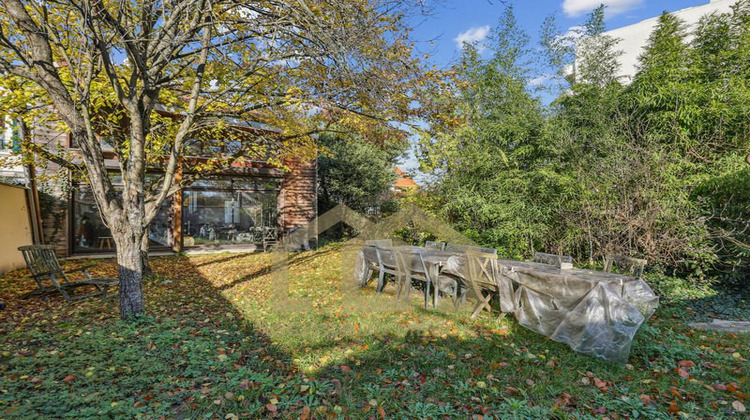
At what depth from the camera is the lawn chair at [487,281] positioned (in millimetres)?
4508

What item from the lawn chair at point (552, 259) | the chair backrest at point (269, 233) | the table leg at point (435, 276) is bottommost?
the table leg at point (435, 276)

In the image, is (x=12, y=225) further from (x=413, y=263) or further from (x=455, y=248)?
(x=455, y=248)

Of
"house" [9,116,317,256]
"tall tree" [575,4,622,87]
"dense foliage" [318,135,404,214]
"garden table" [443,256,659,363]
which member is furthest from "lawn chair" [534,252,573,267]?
"dense foliage" [318,135,404,214]

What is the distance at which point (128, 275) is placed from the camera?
14.5ft

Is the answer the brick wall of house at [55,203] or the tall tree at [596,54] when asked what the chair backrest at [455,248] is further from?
the brick wall of house at [55,203]

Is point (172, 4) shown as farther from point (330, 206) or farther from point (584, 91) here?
point (330, 206)

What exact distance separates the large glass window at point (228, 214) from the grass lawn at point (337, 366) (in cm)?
614

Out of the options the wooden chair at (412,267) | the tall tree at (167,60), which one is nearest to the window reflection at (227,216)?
the tall tree at (167,60)

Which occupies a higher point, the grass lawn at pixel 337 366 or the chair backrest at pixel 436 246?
the chair backrest at pixel 436 246

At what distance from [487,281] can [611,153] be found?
4004 mm

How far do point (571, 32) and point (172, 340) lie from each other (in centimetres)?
1099

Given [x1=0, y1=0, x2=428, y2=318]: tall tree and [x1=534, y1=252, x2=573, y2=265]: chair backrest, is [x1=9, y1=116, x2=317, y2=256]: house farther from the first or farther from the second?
[x1=534, y1=252, x2=573, y2=265]: chair backrest

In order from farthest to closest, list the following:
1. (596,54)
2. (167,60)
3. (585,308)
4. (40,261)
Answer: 1. (596,54)
2. (40,261)
3. (167,60)
4. (585,308)

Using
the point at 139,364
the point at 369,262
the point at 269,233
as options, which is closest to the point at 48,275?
the point at 139,364
